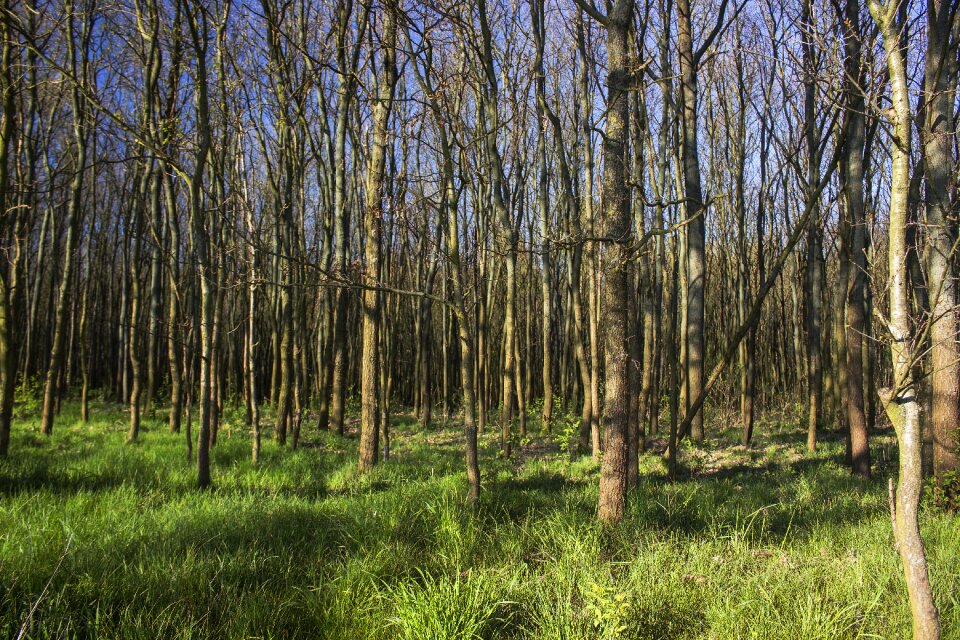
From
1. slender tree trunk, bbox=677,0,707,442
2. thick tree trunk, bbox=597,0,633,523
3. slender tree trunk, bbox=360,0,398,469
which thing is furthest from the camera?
slender tree trunk, bbox=677,0,707,442

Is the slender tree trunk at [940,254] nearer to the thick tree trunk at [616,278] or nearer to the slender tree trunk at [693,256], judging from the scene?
the slender tree trunk at [693,256]

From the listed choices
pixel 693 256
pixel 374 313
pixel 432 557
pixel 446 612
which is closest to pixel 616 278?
pixel 432 557

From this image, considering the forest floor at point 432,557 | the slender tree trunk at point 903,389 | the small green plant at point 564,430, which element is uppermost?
the slender tree trunk at point 903,389

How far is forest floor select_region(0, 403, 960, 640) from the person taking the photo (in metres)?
2.46

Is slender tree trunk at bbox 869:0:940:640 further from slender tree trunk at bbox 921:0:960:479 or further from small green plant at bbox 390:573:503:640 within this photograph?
slender tree trunk at bbox 921:0:960:479

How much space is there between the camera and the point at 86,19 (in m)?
7.36

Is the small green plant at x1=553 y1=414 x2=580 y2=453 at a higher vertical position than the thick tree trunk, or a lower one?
lower

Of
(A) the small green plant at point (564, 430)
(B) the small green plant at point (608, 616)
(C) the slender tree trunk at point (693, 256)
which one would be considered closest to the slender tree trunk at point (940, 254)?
(C) the slender tree trunk at point (693, 256)

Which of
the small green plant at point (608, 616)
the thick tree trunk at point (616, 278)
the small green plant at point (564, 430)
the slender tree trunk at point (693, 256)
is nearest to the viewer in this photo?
the small green plant at point (608, 616)

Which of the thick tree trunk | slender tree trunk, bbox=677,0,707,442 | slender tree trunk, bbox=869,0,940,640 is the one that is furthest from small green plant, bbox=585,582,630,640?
slender tree trunk, bbox=677,0,707,442

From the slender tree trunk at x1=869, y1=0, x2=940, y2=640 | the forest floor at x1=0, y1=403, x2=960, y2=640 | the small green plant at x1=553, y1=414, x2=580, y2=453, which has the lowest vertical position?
the small green plant at x1=553, y1=414, x2=580, y2=453

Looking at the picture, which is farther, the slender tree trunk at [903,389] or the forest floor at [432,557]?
the forest floor at [432,557]

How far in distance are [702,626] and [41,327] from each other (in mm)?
18127

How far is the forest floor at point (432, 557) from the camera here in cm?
246
